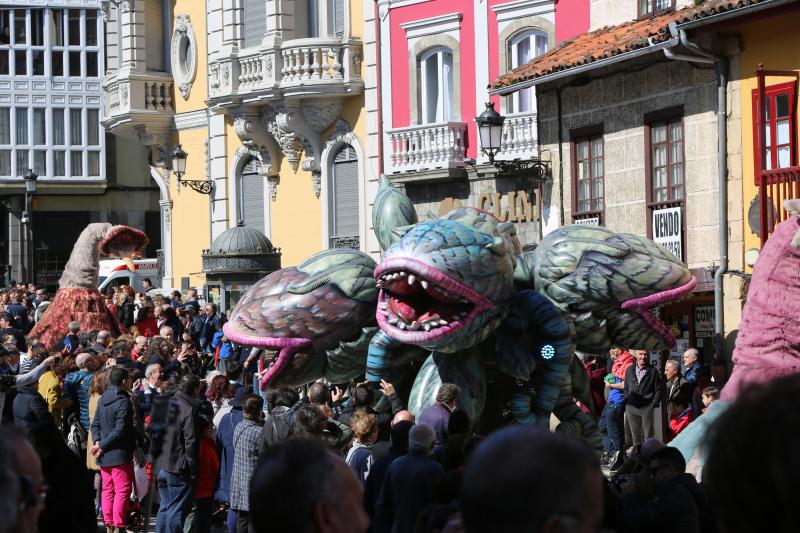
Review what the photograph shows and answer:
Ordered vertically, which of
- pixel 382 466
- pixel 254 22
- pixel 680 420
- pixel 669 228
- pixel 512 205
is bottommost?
pixel 680 420

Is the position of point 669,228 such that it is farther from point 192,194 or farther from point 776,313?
point 192,194

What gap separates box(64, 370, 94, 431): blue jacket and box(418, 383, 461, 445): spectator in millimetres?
4746

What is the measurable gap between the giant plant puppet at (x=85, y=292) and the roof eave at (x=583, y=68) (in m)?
5.91

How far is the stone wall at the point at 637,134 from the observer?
65.2 ft

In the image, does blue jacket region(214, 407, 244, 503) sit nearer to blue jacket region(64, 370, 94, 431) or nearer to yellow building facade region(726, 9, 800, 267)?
blue jacket region(64, 370, 94, 431)

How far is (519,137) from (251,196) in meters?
9.66

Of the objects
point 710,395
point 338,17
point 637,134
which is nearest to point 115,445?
point 710,395

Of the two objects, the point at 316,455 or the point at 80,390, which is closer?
the point at 316,455

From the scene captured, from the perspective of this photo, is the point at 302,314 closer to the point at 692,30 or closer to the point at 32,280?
the point at 692,30

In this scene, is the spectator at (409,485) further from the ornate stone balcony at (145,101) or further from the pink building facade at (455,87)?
the ornate stone balcony at (145,101)

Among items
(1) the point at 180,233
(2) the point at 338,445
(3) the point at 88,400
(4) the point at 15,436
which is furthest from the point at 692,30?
(1) the point at 180,233

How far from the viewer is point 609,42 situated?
852 inches

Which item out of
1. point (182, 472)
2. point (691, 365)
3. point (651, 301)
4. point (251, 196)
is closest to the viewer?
point (182, 472)

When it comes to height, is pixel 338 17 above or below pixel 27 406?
above
